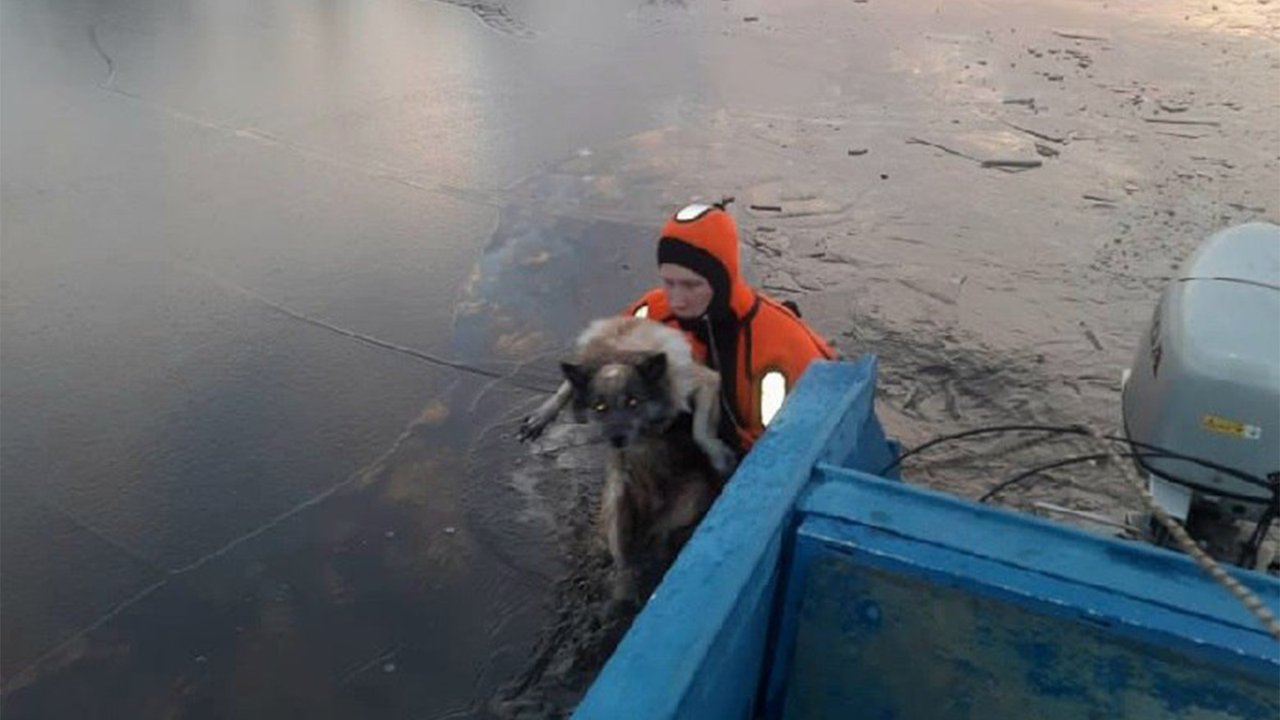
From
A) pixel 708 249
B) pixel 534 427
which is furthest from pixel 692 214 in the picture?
pixel 534 427

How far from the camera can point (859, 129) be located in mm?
9469

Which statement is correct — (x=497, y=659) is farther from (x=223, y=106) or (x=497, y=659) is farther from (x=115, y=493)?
(x=223, y=106)

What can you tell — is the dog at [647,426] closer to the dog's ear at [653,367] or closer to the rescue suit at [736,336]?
the dog's ear at [653,367]

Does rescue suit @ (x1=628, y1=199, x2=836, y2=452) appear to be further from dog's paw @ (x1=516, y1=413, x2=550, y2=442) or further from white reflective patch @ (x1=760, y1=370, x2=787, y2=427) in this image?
dog's paw @ (x1=516, y1=413, x2=550, y2=442)

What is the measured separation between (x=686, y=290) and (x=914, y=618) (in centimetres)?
180

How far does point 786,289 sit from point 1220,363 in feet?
12.3

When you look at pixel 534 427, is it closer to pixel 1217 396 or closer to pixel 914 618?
pixel 914 618

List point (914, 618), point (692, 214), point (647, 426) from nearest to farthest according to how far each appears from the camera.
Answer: point (914, 618) → point (647, 426) → point (692, 214)

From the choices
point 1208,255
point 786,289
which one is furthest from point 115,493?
point 1208,255

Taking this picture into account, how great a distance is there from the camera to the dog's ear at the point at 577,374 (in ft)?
13.8

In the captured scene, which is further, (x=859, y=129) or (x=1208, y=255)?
(x=859, y=129)

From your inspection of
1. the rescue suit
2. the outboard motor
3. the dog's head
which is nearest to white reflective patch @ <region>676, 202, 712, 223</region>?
the rescue suit

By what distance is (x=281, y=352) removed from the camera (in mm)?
6137

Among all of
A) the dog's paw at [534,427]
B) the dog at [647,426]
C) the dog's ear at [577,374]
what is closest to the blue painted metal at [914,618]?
the dog at [647,426]
